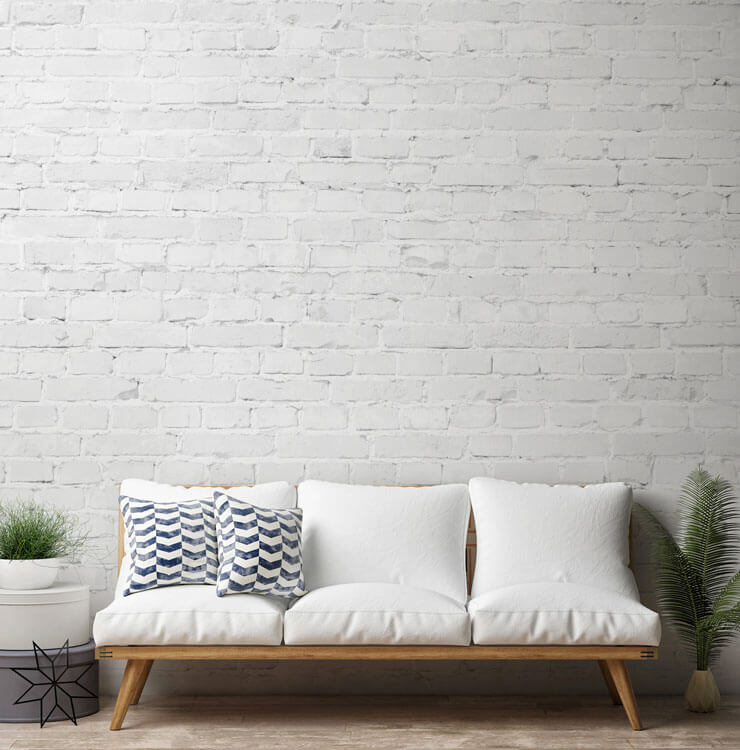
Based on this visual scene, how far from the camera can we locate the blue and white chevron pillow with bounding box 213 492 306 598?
309 cm

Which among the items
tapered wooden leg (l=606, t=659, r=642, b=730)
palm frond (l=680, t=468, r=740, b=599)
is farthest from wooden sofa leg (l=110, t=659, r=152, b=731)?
palm frond (l=680, t=468, r=740, b=599)

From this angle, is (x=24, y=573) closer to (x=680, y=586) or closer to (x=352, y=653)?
(x=352, y=653)

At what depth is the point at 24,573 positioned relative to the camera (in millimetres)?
3254

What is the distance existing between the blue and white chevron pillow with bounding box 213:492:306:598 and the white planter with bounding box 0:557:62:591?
0.64 metres

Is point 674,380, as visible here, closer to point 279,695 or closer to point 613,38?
point 613,38

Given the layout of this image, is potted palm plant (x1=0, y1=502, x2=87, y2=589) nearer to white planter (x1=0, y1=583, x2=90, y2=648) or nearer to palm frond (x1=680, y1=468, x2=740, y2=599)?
white planter (x1=0, y1=583, x2=90, y2=648)

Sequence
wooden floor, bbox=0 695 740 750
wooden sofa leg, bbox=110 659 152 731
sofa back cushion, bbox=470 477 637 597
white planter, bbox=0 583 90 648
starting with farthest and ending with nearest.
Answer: sofa back cushion, bbox=470 477 637 597
white planter, bbox=0 583 90 648
wooden sofa leg, bbox=110 659 152 731
wooden floor, bbox=0 695 740 750

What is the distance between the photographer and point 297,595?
3.14m

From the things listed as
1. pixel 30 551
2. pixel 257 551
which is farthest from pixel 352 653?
pixel 30 551

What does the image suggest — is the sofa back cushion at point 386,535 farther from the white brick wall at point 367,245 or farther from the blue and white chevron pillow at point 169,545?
the blue and white chevron pillow at point 169,545

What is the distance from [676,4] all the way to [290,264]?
1.96m

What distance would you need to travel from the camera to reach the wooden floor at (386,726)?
116 inches

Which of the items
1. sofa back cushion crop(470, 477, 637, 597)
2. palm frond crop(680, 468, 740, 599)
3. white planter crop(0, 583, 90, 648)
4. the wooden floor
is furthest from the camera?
palm frond crop(680, 468, 740, 599)

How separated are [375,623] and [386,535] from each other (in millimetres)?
458
